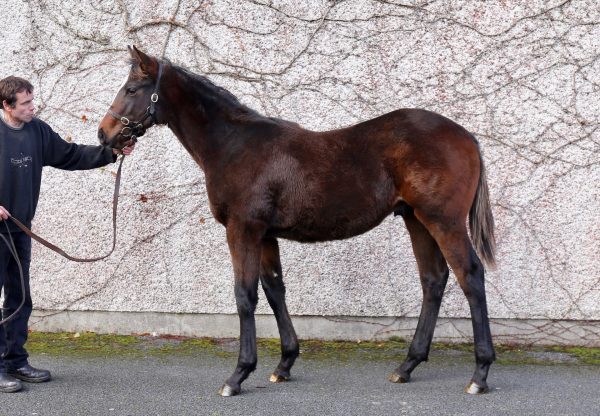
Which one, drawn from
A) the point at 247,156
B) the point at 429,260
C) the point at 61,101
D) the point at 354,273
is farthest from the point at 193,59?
the point at 429,260

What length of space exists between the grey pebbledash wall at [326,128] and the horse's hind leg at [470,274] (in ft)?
4.26

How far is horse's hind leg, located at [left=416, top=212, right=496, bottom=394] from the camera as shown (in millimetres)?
4434

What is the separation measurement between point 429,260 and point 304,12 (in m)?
2.45

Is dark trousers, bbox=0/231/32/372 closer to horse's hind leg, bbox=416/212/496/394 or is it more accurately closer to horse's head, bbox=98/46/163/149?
horse's head, bbox=98/46/163/149

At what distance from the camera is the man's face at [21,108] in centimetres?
448

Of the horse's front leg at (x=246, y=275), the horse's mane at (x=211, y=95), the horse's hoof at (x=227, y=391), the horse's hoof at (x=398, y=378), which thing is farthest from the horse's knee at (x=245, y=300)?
the horse's mane at (x=211, y=95)

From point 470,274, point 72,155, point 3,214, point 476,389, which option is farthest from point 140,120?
point 476,389

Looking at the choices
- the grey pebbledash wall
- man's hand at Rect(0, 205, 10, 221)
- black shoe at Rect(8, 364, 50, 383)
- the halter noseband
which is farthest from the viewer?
the grey pebbledash wall

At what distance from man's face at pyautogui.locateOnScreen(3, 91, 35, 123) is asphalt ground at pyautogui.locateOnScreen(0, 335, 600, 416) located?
176 cm

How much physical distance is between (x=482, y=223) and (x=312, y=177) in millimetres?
1178

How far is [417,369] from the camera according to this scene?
16.9 ft

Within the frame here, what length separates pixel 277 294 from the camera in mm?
4910

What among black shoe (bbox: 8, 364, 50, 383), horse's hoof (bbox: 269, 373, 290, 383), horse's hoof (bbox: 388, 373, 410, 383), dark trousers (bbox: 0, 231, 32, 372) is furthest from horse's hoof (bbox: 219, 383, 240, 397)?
dark trousers (bbox: 0, 231, 32, 372)

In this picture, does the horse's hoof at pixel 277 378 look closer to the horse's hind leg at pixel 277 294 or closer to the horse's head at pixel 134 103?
the horse's hind leg at pixel 277 294
